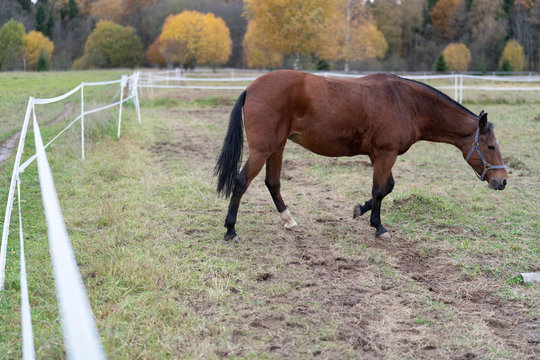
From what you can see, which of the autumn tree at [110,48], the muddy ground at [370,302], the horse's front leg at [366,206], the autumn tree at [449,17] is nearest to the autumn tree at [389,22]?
the autumn tree at [449,17]

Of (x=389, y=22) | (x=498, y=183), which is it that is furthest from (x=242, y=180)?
(x=389, y=22)

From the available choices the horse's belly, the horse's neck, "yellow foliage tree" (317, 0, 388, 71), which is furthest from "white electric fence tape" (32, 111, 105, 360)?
"yellow foliage tree" (317, 0, 388, 71)

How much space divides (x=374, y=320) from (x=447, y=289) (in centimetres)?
90

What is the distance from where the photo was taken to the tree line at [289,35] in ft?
91.3

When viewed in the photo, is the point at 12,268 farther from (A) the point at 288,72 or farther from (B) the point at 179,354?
(A) the point at 288,72

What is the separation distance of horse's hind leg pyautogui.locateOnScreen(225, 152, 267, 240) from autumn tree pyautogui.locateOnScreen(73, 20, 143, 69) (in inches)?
2600

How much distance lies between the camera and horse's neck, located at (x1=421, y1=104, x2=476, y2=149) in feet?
16.4

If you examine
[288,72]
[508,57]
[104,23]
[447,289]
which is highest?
[104,23]

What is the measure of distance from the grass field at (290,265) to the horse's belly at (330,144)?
877 mm

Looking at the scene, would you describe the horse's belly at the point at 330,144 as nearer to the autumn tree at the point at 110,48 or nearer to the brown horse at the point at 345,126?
the brown horse at the point at 345,126

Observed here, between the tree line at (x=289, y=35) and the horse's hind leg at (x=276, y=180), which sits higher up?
the tree line at (x=289, y=35)

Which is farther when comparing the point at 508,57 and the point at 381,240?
the point at 508,57

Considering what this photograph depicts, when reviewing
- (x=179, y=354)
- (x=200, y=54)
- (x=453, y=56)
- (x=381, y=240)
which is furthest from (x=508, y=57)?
(x=179, y=354)

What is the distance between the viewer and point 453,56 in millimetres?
46219
